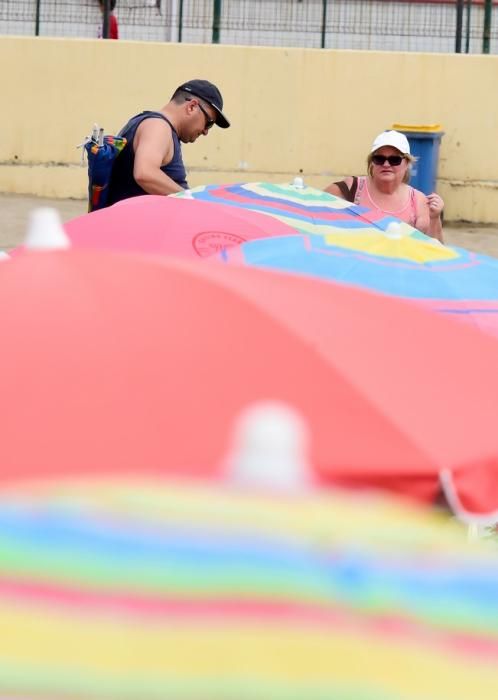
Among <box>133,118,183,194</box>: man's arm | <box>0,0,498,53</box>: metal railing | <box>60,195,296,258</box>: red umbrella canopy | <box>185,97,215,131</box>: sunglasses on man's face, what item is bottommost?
<box>60,195,296,258</box>: red umbrella canopy

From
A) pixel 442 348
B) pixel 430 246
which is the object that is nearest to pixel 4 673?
pixel 442 348

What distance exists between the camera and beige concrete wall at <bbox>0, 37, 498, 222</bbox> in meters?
14.3

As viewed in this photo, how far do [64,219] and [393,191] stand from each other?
641 cm

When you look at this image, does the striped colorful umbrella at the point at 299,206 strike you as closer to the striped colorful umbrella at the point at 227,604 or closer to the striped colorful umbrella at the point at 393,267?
the striped colorful umbrella at the point at 393,267

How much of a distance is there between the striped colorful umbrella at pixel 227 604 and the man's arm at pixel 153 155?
4.54 metres

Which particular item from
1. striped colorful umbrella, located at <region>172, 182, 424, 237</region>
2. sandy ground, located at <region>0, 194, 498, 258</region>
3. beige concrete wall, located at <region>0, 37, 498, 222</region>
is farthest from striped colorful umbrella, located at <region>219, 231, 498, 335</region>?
beige concrete wall, located at <region>0, 37, 498, 222</region>

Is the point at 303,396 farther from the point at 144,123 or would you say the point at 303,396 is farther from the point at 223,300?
the point at 144,123

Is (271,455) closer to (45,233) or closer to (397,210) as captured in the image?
(45,233)

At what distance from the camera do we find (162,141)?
6605 mm

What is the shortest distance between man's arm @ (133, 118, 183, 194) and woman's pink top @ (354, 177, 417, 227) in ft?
2.78

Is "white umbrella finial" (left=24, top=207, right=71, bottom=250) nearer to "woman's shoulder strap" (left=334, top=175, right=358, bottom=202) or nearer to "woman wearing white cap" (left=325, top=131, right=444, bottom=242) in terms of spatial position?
"woman wearing white cap" (left=325, top=131, right=444, bottom=242)

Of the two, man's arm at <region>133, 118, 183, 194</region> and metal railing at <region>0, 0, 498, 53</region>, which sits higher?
metal railing at <region>0, 0, 498, 53</region>

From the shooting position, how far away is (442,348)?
111 inches

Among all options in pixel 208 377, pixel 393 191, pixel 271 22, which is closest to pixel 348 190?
pixel 393 191
